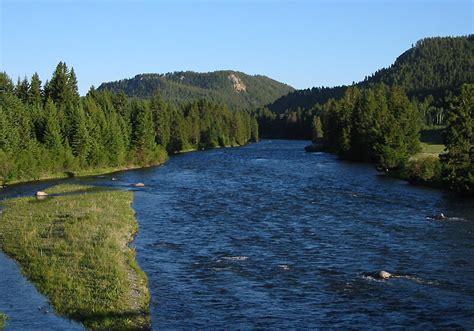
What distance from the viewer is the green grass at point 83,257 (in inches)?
1140

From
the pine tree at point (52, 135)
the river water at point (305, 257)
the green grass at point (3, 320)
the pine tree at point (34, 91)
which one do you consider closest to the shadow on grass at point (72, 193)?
the river water at point (305, 257)

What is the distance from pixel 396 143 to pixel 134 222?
6070 centimetres

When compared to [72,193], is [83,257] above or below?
below

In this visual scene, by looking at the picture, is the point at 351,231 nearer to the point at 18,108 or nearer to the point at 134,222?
the point at 134,222

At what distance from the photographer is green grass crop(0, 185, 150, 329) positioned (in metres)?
29.0

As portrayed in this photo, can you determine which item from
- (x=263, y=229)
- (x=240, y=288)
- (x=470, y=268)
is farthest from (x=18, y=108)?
(x=470, y=268)

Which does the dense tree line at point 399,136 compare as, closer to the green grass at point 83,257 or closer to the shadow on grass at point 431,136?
the shadow on grass at point 431,136

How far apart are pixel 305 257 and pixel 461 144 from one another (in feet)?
124

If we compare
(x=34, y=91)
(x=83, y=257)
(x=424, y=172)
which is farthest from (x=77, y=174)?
(x=83, y=257)

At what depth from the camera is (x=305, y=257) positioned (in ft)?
135

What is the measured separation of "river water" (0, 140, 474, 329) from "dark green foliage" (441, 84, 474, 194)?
2579 millimetres

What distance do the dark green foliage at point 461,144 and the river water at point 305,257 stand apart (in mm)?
2579

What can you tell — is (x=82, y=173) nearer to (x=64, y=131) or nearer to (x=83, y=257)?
(x=64, y=131)

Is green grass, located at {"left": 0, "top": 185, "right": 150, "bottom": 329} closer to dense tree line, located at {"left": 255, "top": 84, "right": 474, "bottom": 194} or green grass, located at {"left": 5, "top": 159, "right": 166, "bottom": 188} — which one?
green grass, located at {"left": 5, "top": 159, "right": 166, "bottom": 188}
